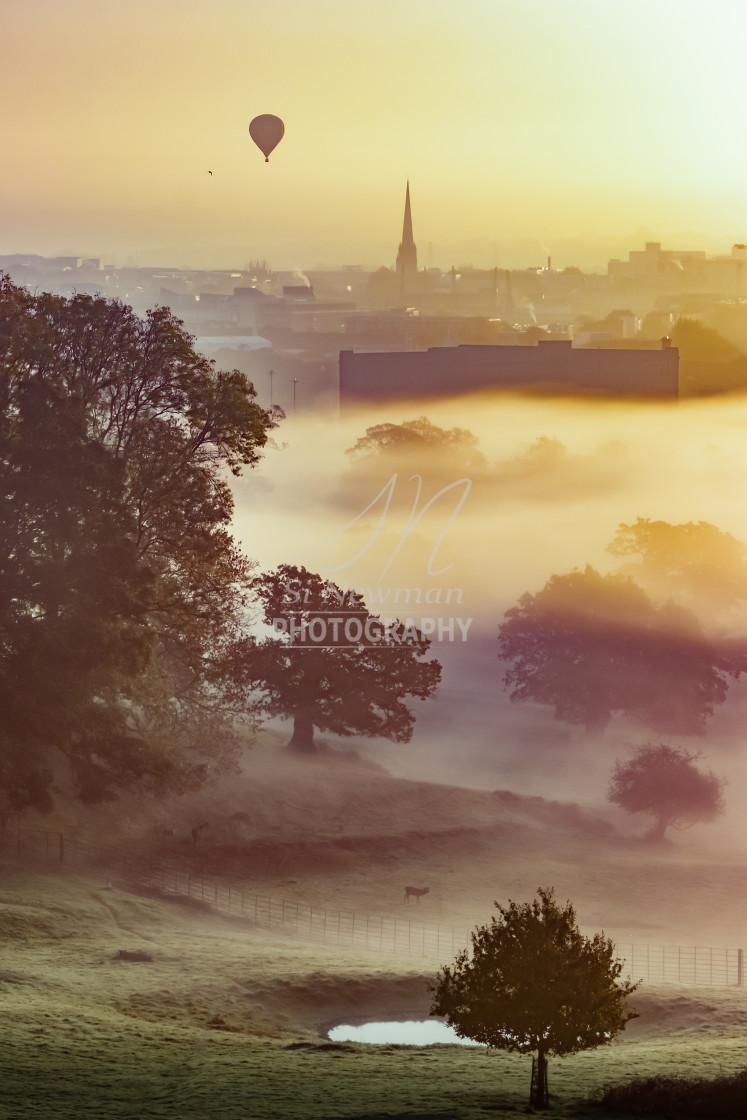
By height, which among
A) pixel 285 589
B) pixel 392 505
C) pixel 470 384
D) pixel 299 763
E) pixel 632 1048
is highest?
pixel 470 384

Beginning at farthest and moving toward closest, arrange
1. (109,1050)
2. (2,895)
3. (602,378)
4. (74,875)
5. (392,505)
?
(602,378)
(392,505)
(74,875)
(2,895)
(109,1050)

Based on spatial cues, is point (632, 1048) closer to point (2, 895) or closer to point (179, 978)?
point (179, 978)

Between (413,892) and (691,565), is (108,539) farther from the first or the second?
(691,565)

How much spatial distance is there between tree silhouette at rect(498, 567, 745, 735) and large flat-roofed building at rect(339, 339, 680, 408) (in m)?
95.9

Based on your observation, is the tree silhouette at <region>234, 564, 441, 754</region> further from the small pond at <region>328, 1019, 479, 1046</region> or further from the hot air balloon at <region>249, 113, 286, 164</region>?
the hot air balloon at <region>249, 113, 286, 164</region>

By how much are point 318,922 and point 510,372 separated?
134492mm

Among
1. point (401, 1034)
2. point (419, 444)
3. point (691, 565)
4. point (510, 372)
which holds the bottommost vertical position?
point (401, 1034)

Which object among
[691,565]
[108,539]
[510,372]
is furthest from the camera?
[510,372]

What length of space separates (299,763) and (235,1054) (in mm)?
30110

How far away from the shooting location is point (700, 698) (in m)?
70.2

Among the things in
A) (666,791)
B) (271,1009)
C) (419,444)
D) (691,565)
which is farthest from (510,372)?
(271,1009)

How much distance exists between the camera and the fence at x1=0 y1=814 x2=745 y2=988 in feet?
134

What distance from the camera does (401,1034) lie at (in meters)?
33.4

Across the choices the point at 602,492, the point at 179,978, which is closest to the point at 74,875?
the point at 179,978
